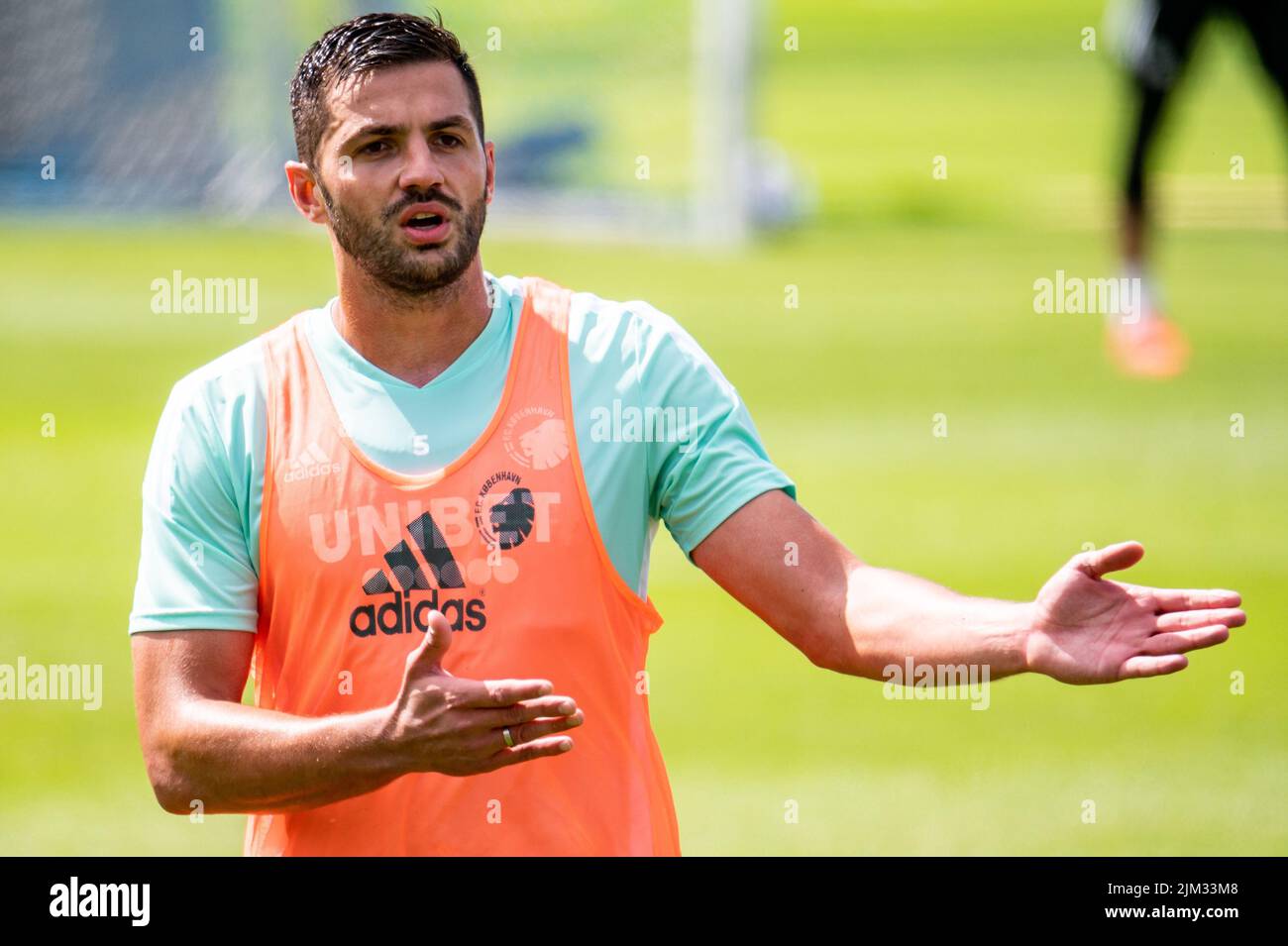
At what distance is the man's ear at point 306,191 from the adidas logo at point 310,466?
52 centimetres

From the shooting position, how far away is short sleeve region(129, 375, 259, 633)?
12.5 feet

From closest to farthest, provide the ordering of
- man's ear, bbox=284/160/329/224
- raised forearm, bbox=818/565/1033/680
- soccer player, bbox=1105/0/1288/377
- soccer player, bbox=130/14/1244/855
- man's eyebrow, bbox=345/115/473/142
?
raised forearm, bbox=818/565/1033/680, soccer player, bbox=130/14/1244/855, man's eyebrow, bbox=345/115/473/142, man's ear, bbox=284/160/329/224, soccer player, bbox=1105/0/1288/377

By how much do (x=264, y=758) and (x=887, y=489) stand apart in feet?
27.0

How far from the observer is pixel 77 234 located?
21.5 m

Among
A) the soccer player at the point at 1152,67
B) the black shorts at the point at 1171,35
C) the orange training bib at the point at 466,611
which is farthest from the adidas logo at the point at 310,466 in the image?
the black shorts at the point at 1171,35

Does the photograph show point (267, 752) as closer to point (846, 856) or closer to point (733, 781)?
point (846, 856)

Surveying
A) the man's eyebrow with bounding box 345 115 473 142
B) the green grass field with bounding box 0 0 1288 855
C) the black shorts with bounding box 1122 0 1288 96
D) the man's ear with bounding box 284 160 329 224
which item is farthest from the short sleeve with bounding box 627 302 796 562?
the black shorts with bounding box 1122 0 1288 96

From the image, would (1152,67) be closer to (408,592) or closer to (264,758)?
(408,592)

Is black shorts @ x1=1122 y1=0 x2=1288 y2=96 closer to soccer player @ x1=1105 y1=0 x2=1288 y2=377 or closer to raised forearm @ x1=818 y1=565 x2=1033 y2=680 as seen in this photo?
soccer player @ x1=1105 y1=0 x2=1288 y2=377

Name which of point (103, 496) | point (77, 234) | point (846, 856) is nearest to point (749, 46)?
point (77, 234)

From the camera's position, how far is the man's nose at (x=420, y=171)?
12.6 ft

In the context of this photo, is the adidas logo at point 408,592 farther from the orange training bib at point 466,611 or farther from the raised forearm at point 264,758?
the raised forearm at point 264,758

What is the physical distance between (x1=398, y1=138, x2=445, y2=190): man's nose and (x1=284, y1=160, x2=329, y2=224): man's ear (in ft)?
0.93

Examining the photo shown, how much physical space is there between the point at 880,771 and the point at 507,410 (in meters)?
4.02
